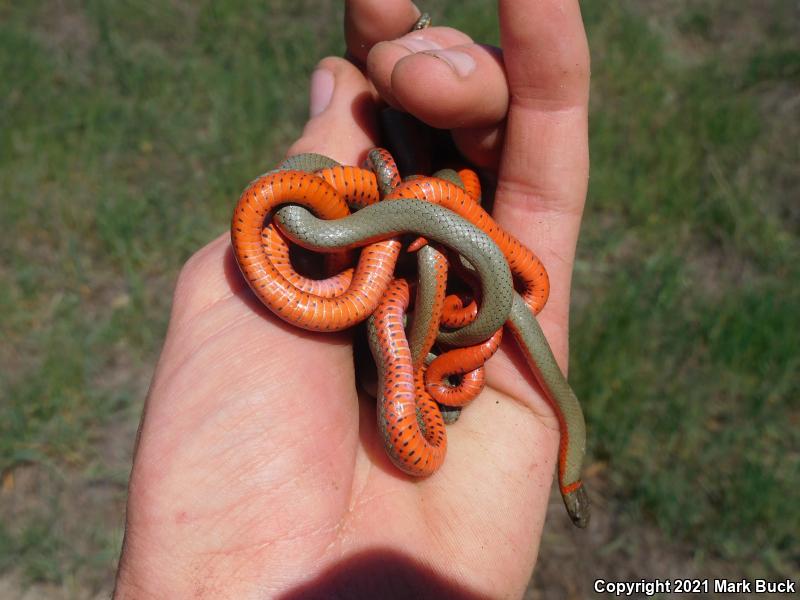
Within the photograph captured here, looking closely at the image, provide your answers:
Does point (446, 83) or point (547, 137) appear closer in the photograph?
point (446, 83)

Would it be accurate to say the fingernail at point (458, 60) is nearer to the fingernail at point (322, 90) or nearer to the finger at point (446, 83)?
the finger at point (446, 83)

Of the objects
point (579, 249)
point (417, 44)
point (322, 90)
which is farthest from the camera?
point (579, 249)

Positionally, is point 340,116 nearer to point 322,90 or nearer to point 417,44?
point 322,90

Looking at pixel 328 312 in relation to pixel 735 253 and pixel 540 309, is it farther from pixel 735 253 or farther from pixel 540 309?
pixel 735 253

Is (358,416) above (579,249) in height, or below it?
above

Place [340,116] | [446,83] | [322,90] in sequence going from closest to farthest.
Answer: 1. [446,83]
2. [340,116]
3. [322,90]

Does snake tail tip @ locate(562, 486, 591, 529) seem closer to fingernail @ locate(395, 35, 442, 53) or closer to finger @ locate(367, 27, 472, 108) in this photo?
finger @ locate(367, 27, 472, 108)

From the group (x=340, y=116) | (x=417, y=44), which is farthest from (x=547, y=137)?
(x=340, y=116)

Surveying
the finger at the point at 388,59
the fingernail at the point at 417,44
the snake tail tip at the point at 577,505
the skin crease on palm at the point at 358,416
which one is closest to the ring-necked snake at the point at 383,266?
the skin crease on palm at the point at 358,416
